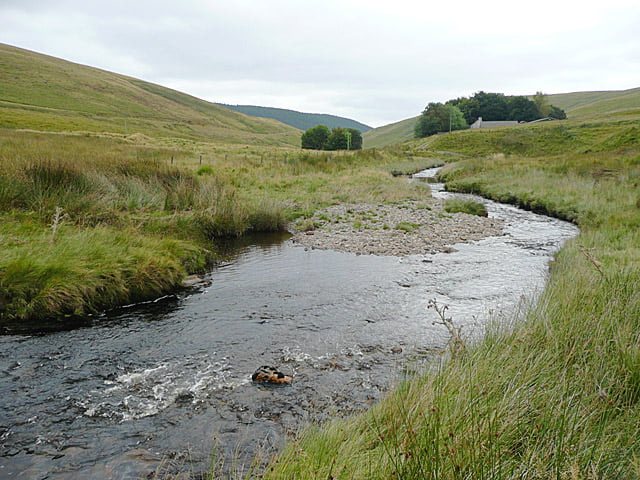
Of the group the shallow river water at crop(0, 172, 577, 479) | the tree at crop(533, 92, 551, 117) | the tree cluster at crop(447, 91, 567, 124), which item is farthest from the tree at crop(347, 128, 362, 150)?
the shallow river water at crop(0, 172, 577, 479)

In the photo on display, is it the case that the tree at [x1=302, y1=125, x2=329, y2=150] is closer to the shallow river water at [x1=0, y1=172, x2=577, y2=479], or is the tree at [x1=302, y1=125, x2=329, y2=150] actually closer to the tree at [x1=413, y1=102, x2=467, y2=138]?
the tree at [x1=413, y1=102, x2=467, y2=138]

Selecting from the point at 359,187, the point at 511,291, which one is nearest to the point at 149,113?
the point at 359,187

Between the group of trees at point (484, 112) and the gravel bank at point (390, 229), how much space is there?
10401cm

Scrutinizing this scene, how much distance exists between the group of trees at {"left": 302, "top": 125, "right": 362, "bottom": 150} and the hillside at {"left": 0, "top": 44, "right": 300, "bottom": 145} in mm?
17622

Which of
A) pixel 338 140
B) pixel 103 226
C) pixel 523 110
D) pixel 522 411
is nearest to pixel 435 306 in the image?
pixel 522 411

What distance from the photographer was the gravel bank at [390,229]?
14609 mm

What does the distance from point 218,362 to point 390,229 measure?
11947mm

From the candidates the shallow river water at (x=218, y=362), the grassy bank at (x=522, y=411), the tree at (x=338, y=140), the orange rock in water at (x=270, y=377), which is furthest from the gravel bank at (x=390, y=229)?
the tree at (x=338, y=140)

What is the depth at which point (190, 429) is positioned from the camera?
462 centimetres

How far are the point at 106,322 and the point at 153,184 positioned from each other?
8.77 m

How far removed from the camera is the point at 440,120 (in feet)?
389

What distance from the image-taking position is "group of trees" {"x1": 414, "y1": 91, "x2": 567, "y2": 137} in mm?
118250

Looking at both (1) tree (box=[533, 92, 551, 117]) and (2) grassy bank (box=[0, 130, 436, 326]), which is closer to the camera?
(2) grassy bank (box=[0, 130, 436, 326])

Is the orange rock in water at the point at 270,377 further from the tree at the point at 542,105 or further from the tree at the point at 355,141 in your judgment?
the tree at the point at 542,105
